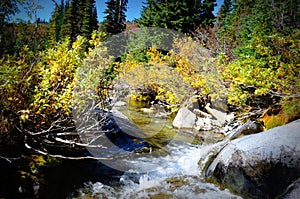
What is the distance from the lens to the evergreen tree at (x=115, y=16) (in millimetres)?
26938

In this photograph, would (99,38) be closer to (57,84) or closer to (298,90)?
(57,84)

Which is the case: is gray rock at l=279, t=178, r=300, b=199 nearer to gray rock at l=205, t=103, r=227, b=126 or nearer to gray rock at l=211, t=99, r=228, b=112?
gray rock at l=205, t=103, r=227, b=126

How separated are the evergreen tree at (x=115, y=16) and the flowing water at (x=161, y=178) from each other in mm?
22233

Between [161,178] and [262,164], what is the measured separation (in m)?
2.21

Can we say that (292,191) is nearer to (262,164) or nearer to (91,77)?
(262,164)

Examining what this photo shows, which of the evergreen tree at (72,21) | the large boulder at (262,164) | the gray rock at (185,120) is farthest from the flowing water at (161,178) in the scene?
the evergreen tree at (72,21)

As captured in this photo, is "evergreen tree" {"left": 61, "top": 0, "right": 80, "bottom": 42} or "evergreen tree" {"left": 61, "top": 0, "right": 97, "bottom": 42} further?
"evergreen tree" {"left": 61, "top": 0, "right": 80, "bottom": 42}

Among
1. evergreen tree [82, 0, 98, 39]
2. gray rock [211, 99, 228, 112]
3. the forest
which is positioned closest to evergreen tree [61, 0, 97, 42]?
evergreen tree [82, 0, 98, 39]

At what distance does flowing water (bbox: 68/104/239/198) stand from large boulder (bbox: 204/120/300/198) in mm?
321

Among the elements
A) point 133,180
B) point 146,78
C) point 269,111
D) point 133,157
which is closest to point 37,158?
point 133,180

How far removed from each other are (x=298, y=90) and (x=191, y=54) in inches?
358

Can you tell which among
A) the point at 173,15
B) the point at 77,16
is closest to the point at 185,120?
the point at 173,15

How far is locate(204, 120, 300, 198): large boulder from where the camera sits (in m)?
3.94

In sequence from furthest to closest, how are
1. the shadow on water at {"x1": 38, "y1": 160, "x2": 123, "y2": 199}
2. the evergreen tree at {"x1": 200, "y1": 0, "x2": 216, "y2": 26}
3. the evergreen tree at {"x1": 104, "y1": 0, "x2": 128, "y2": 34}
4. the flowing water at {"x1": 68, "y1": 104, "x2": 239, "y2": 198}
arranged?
the evergreen tree at {"x1": 104, "y1": 0, "x2": 128, "y2": 34} → the evergreen tree at {"x1": 200, "y1": 0, "x2": 216, "y2": 26} → the flowing water at {"x1": 68, "y1": 104, "x2": 239, "y2": 198} → the shadow on water at {"x1": 38, "y1": 160, "x2": 123, "y2": 199}
